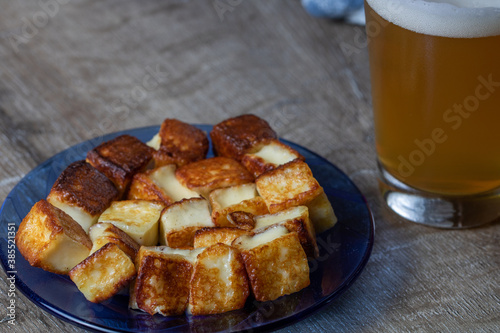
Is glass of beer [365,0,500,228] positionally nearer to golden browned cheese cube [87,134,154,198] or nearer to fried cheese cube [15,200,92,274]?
golden browned cheese cube [87,134,154,198]

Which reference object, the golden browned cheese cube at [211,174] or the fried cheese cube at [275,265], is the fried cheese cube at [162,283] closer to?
the fried cheese cube at [275,265]

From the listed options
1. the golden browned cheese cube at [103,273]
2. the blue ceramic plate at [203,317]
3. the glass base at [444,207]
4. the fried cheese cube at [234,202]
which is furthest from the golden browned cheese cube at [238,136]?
the golden browned cheese cube at [103,273]

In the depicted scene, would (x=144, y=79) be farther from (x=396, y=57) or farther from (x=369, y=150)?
(x=396, y=57)

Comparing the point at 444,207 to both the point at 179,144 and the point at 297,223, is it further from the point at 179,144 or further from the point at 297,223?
the point at 179,144

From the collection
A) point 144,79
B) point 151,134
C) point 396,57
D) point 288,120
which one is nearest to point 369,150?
point 288,120

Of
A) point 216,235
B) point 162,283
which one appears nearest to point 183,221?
point 216,235

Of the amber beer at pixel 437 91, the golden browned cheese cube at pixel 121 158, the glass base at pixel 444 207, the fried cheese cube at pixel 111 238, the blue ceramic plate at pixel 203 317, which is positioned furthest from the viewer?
the glass base at pixel 444 207
